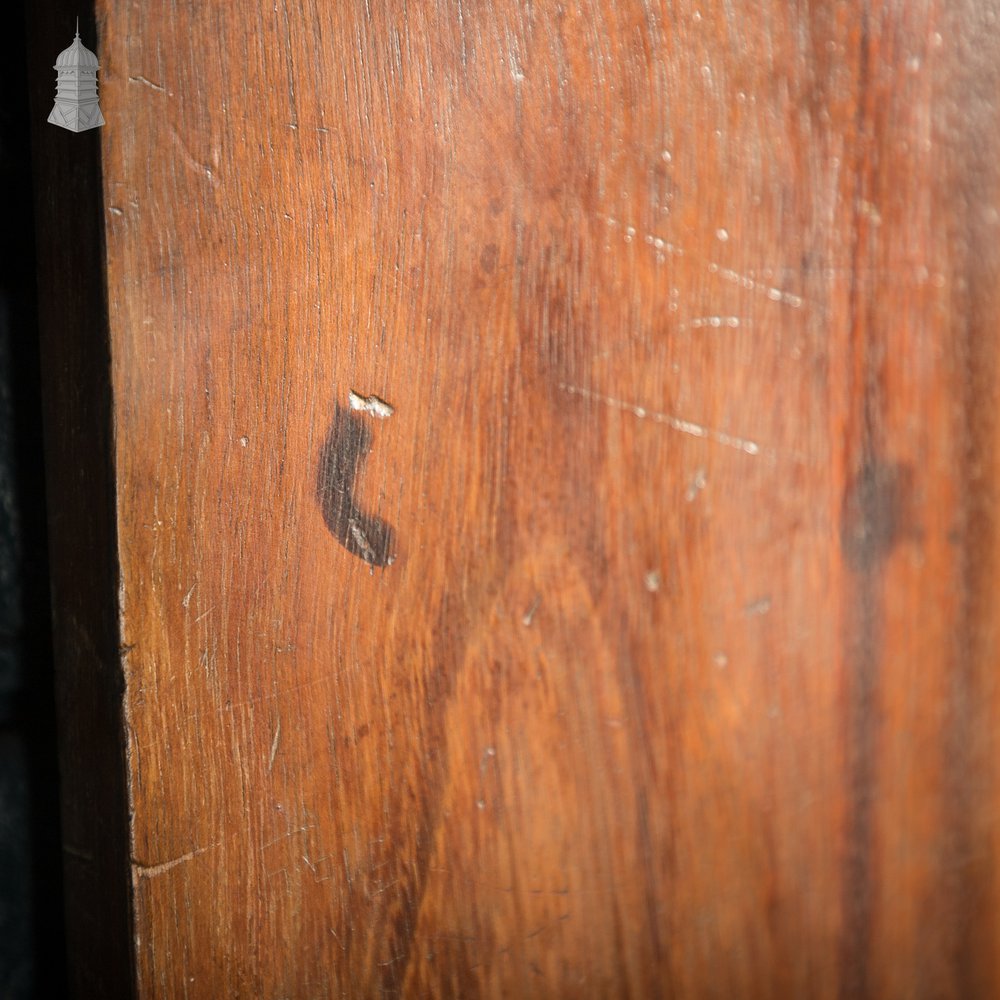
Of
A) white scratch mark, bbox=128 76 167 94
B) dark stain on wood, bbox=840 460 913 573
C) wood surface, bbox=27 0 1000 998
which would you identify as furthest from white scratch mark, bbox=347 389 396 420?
dark stain on wood, bbox=840 460 913 573

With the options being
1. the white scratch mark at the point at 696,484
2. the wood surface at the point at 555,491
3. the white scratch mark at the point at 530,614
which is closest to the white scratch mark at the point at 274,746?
the wood surface at the point at 555,491

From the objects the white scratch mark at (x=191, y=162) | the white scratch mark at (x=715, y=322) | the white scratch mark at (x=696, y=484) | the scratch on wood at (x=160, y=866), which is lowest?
the scratch on wood at (x=160, y=866)

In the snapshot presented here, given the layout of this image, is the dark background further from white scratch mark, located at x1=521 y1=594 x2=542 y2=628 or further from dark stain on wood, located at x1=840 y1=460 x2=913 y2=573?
dark stain on wood, located at x1=840 y1=460 x2=913 y2=573

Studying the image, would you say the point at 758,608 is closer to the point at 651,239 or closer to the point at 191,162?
the point at 651,239

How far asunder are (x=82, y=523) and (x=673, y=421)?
0.25 m

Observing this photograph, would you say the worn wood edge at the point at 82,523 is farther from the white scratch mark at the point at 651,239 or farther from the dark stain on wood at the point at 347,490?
the white scratch mark at the point at 651,239

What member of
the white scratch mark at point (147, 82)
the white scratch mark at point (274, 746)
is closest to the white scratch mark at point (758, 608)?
the white scratch mark at point (274, 746)

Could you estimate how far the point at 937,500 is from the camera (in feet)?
1.54

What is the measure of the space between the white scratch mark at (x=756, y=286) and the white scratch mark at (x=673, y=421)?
7cm

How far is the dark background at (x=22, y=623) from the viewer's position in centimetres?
31

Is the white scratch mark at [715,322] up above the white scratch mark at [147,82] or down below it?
below

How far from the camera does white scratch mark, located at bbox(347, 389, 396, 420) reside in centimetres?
32

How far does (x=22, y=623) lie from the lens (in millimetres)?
318

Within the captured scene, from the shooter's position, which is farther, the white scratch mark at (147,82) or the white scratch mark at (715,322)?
the white scratch mark at (715,322)
